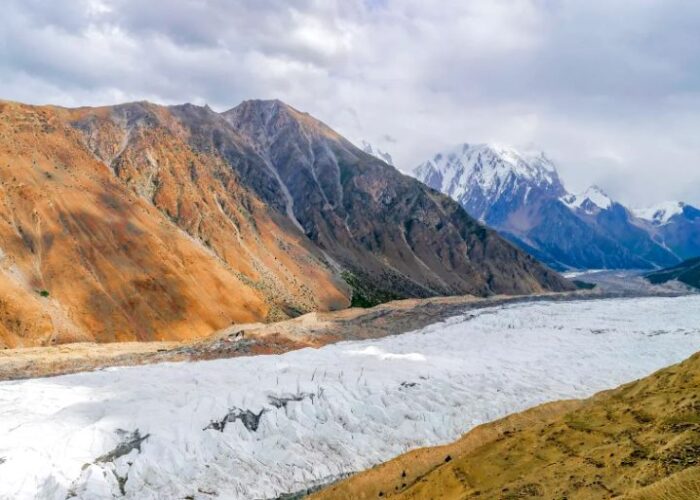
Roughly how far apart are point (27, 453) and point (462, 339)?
1630 inches

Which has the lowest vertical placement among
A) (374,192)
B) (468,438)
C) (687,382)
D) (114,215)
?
(468,438)

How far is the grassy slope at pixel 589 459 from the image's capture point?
573 inches

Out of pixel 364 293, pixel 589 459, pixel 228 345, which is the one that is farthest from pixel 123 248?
pixel 589 459

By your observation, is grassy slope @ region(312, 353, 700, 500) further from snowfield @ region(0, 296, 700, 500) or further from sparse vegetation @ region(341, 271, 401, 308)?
sparse vegetation @ region(341, 271, 401, 308)

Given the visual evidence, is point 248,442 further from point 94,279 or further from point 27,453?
point 94,279

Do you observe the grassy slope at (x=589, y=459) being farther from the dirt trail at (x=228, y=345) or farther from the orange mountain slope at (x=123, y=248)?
the orange mountain slope at (x=123, y=248)

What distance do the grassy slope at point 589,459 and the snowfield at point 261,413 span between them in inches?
198

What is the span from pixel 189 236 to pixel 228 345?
39.3m

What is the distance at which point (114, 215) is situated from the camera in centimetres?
7638

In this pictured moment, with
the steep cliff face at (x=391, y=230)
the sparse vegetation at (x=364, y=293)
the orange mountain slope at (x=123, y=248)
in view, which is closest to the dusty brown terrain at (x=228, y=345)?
the orange mountain slope at (x=123, y=248)

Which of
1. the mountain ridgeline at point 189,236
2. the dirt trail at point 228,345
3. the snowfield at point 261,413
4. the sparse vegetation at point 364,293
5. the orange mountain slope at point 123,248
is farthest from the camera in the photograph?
the sparse vegetation at point 364,293

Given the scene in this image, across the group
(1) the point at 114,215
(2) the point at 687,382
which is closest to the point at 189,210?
(1) the point at 114,215

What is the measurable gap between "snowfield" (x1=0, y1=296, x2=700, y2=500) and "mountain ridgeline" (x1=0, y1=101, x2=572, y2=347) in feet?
98.2

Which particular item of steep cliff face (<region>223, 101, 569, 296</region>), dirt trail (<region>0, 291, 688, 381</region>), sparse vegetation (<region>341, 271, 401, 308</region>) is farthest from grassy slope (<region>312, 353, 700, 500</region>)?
steep cliff face (<region>223, 101, 569, 296</region>)
